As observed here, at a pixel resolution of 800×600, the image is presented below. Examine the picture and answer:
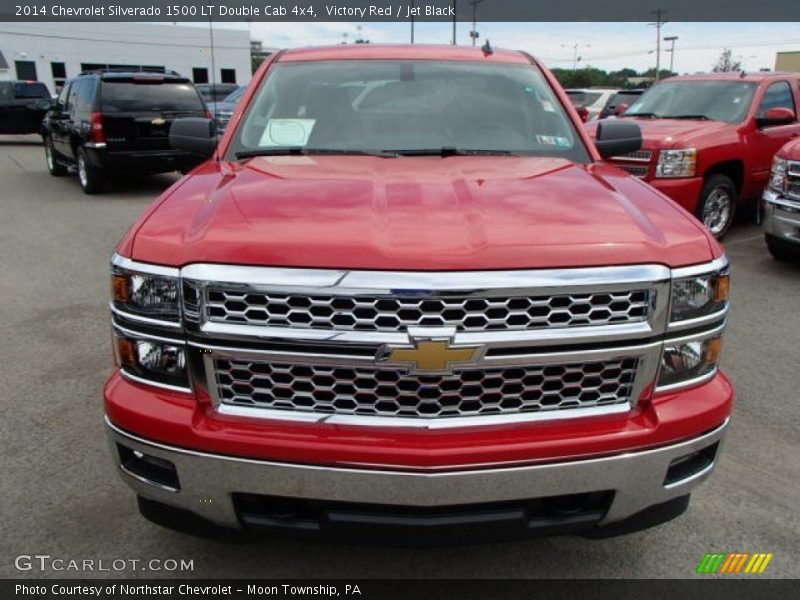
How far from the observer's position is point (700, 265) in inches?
83.4

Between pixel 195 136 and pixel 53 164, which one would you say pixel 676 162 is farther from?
pixel 53 164

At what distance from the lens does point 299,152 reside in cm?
316

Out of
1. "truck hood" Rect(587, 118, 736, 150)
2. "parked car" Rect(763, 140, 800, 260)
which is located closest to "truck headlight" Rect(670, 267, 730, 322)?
"parked car" Rect(763, 140, 800, 260)

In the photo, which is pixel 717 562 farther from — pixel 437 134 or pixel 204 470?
pixel 437 134

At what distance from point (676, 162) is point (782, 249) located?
4.50 ft

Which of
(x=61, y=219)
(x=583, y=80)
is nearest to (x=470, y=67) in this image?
(x=61, y=219)

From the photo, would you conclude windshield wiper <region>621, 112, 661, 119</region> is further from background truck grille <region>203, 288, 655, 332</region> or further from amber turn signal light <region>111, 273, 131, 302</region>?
amber turn signal light <region>111, 273, 131, 302</region>

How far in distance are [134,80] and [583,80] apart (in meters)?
76.9

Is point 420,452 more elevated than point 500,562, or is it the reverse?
point 420,452

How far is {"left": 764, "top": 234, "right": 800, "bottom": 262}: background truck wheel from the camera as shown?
6793 millimetres

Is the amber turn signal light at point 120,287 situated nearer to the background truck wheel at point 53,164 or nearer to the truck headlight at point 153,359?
the truck headlight at point 153,359

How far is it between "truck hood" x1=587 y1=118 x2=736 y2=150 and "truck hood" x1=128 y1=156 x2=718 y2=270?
5.06 metres

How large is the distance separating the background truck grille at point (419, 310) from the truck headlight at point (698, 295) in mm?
116

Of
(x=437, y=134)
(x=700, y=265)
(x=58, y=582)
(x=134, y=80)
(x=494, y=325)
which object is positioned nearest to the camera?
(x=494, y=325)
